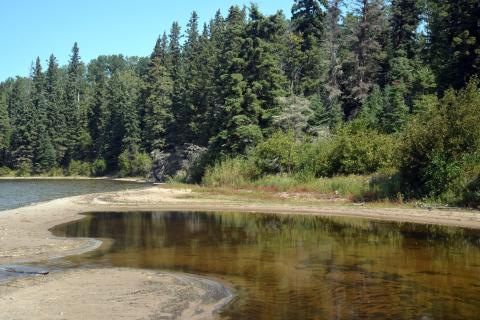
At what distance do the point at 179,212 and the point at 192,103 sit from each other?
52.6m

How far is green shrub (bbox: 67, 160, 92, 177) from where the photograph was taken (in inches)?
4732

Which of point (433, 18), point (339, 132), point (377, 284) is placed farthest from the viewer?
point (433, 18)

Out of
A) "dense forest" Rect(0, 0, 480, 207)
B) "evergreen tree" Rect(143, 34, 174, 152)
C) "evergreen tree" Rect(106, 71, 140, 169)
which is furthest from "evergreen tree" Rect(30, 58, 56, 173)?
"evergreen tree" Rect(143, 34, 174, 152)

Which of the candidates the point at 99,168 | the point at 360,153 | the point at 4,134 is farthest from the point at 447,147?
the point at 4,134

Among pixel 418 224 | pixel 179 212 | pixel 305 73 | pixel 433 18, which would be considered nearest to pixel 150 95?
pixel 305 73

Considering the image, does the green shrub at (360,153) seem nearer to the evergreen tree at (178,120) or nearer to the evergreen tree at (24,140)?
the evergreen tree at (178,120)

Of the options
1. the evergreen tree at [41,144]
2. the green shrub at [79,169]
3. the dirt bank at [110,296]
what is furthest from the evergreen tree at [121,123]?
the dirt bank at [110,296]

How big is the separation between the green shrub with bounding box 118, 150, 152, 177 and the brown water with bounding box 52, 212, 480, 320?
71121mm

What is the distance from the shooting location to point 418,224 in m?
29.1

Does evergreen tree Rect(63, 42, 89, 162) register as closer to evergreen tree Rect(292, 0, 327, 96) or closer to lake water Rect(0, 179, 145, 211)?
lake water Rect(0, 179, 145, 211)

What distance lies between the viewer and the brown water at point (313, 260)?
12.9 metres

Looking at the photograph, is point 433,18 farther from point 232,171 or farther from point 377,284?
point 377,284

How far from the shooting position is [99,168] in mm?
119125

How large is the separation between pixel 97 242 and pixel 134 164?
85.7 metres
